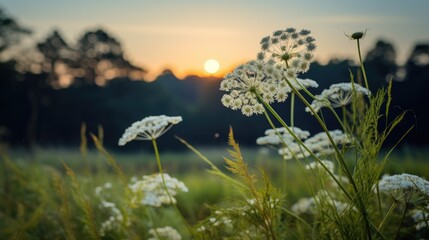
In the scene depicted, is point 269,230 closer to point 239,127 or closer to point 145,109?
point 239,127

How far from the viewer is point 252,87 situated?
6.21ft

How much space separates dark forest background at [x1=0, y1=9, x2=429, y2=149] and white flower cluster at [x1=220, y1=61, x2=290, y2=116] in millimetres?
26575

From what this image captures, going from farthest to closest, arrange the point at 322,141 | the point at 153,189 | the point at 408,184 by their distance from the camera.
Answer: the point at 153,189 < the point at 322,141 < the point at 408,184

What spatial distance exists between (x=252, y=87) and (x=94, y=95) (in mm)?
34889

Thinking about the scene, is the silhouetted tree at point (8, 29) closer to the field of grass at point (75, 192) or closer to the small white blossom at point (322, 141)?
the field of grass at point (75, 192)

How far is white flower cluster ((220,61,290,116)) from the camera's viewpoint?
1.89 m

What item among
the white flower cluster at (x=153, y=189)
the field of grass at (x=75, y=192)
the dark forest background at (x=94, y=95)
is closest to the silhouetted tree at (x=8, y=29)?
the dark forest background at (x=94, y=95)

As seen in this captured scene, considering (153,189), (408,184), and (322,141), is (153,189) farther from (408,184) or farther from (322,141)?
(408,184)

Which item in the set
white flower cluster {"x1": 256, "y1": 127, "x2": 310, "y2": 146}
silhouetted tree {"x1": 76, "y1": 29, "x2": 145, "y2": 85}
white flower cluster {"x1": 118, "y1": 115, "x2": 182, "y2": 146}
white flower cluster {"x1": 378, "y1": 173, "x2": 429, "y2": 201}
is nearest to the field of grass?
white flower cluster {"x1": 378, "y1": 173, "x2": 429, "y2": 201}

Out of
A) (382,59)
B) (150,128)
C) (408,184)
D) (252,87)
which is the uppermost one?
(252,87)

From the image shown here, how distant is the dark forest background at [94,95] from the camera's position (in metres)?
32.1

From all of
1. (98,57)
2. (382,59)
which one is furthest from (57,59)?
(382,59)

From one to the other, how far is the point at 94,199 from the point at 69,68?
34.8 meters

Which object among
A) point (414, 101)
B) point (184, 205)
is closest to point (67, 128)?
point (414, 101)
